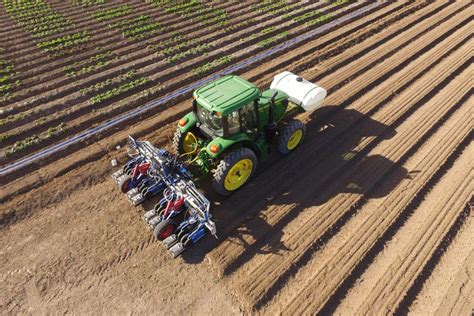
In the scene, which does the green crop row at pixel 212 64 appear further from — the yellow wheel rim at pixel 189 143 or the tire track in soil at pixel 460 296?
the tire track in soil at pixel 460 296

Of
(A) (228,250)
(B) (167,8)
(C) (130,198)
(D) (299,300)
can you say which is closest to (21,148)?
(C) (130,198)

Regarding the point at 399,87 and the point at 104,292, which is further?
the point at 399,87

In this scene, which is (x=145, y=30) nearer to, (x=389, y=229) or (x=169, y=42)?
(x=169, y=42)

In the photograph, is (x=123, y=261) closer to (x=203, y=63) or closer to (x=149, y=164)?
(x=149, y=164)

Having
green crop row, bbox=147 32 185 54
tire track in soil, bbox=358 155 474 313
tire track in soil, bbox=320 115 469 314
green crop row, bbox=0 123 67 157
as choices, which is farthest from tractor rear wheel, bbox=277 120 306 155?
green crop row, bbox=147 32 185 54

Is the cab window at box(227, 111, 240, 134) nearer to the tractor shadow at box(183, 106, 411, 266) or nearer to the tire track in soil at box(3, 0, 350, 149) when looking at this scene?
the tractor shadow at box(183, 106, 411, 266)

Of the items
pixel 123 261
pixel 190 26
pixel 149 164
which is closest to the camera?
pixel 123 261

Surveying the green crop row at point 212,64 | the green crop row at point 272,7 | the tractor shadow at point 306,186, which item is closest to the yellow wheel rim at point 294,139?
the tractor shadow at point 306,186
